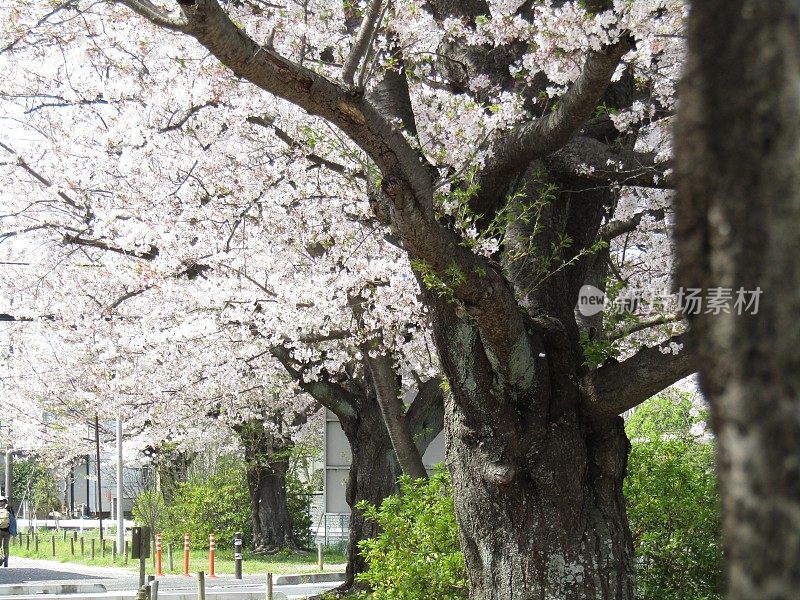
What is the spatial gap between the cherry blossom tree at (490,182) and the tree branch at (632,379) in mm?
16

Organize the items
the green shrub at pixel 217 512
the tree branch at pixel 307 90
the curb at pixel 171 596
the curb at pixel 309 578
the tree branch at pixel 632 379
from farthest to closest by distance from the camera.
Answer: the green shrub at pixel 217 512 < the curb at pixel 309 578 < the curb at pixel 171 596 < the tree branch at pixel 632 379 < the tree branch at pixel 307 90

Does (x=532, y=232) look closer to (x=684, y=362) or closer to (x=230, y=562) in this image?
(x=684, y=362)

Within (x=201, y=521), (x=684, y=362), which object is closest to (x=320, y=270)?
(x=684, y=362)

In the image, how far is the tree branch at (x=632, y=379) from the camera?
20.6 feet

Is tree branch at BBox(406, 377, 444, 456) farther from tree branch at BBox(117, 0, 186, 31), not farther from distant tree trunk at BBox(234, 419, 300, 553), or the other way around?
distant tree trunk at BBox(234, 419, 300, 553)

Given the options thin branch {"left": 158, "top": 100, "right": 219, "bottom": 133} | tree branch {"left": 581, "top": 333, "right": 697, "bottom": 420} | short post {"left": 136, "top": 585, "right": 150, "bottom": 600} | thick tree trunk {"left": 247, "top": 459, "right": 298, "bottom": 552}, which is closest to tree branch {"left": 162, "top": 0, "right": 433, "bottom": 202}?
tree branch {"left": 581, "top": 333, "right": 697, "bottom": 420}

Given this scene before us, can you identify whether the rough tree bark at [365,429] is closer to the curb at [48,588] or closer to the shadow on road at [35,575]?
the curb at [48,588]

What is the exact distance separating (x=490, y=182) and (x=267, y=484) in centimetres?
2191

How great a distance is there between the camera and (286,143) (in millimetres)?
10953

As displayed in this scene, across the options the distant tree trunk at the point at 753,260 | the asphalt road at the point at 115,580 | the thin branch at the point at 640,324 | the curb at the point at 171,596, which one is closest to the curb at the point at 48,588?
the asphalt road at the point at 115,580

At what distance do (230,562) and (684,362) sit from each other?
20593mm

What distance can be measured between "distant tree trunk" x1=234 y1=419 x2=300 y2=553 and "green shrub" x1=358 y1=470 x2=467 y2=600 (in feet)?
58.0

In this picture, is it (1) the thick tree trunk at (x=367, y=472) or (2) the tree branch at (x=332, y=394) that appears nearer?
(1) the thick tree trunk at (x=367, y=472)

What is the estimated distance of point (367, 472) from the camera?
14.3 meters
